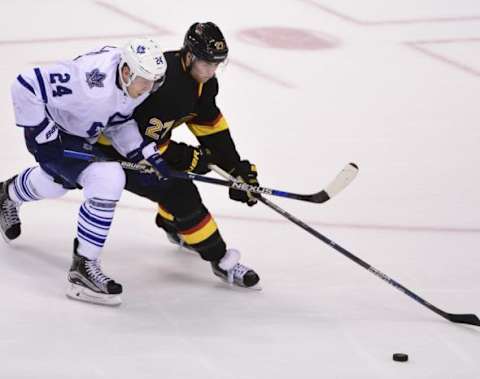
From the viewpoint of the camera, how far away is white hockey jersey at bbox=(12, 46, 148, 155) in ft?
12.4

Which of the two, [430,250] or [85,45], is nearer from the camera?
[430,250]

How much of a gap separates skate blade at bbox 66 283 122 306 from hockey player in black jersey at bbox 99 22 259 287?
0.41 metres

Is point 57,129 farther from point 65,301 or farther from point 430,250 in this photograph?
point 430,250

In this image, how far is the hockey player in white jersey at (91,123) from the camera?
3.76 meters

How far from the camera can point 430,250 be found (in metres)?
4.53

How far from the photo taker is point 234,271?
13.6ft

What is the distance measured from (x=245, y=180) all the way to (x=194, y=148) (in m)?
0.22

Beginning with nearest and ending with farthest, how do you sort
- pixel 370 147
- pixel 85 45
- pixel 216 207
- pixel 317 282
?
1. pixel 317 282
2. pixel 216 207
3. pixel 370 147
4. pixel 85 45

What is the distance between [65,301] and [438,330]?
46.7 inches

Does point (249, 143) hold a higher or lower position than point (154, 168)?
lower

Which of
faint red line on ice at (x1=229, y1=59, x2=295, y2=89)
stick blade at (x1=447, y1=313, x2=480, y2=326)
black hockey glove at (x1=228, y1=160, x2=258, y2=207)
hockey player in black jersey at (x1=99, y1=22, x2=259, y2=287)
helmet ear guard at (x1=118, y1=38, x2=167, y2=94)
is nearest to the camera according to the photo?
helmet ear guard at (x1=118, y1=38, x2=167, y2=94)

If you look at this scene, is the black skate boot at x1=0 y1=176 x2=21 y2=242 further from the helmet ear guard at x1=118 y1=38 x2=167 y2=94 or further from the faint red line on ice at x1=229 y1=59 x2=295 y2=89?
the faint red line on ice at x1=229 y1=59 x2=295 y2=89

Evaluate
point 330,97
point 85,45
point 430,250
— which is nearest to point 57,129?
point 430,250

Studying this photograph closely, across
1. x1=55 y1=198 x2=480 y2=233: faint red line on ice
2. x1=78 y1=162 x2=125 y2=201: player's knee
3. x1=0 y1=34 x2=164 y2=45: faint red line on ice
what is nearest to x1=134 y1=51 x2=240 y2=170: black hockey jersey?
x1=78 y1=162 x2=125 y2=201: player's knee
